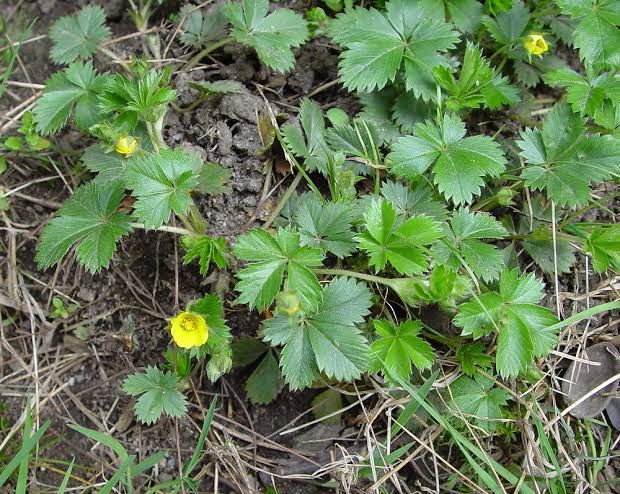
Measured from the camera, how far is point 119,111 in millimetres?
2129

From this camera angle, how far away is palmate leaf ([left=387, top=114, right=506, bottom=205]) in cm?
208

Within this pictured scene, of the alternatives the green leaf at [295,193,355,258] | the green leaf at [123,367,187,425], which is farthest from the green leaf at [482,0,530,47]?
the green leaf at [123,367,187,425]

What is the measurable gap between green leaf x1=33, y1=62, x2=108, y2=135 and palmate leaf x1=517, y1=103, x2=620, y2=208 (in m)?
1.77

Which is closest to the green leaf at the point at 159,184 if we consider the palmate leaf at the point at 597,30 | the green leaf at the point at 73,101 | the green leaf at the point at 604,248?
the green leaf at the point at 73,101

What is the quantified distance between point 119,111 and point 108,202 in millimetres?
351

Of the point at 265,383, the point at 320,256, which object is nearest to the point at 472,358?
the point at 320,256

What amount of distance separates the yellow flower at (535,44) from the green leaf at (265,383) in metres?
1.64

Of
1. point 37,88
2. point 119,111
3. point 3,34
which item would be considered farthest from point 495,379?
point 3,34

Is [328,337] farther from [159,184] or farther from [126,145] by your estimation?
[126,145]

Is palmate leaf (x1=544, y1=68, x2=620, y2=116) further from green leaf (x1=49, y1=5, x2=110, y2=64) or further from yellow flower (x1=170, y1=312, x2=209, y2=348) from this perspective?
green leaf (x1=49, y1=5, x2=110, y2=64)

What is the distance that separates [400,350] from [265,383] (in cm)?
59

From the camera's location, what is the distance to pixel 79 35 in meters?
2.61

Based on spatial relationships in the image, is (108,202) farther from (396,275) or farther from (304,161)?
(396,275)

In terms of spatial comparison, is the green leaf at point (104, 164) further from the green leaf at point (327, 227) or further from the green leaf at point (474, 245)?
the green leaf at point (474, 245)
